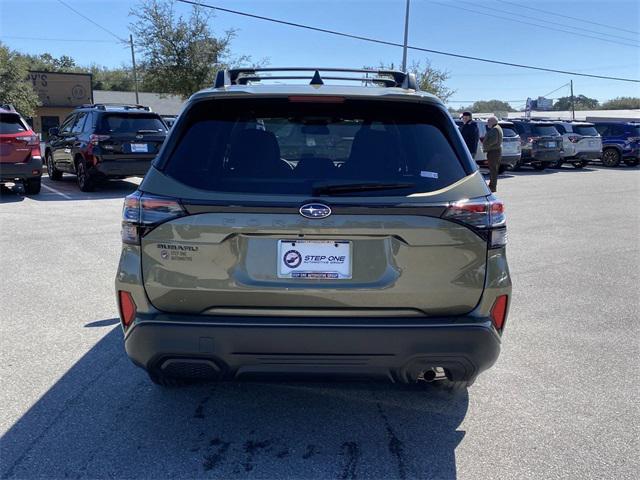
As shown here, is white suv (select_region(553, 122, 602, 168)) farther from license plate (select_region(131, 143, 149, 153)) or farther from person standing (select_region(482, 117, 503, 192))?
license plate (select_region(131, 143, 149, 153))

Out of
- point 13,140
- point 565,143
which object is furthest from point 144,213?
point 565,143

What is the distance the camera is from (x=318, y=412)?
3.53 metres

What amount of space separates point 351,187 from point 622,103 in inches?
3821

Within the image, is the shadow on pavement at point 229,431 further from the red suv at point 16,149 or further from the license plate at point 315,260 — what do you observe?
the red suv at point 16,149

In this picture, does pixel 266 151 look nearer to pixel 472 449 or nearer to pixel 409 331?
pixel 409 331

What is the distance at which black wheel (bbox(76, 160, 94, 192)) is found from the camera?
A: 43.0 ft

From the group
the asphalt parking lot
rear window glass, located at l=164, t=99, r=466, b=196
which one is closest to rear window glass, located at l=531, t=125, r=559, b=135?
the asphalt parking lot

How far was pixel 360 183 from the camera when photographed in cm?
288

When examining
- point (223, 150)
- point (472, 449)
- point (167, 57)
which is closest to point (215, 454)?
point (472, 449)

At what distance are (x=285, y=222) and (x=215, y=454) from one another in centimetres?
125

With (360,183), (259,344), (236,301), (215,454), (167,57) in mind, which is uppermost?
(167,57)

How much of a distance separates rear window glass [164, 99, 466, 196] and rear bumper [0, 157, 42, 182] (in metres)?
10.2

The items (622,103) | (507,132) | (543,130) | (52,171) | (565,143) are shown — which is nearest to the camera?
(52,171)

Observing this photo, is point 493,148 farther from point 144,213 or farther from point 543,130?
point 144,213
